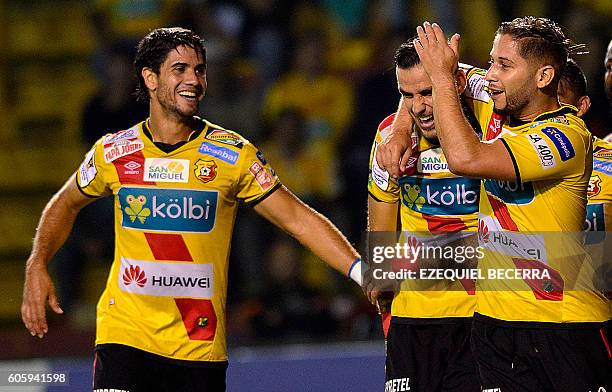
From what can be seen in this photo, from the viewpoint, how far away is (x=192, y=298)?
5.25 metres

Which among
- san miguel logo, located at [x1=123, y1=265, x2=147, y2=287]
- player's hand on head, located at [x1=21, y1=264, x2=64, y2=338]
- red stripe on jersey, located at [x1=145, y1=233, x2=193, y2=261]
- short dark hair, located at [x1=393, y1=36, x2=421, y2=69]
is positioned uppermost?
short dark hair, located at [x1=393, y1=36, x2=421, y2=69]

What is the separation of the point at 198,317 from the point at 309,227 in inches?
25.1

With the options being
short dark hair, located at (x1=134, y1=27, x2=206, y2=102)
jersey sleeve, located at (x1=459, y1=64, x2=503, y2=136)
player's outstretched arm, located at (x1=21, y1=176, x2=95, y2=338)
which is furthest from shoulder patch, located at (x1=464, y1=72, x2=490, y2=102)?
player's outstretched arm, located at (x1=21, y1=176, x2=95, y2=338)

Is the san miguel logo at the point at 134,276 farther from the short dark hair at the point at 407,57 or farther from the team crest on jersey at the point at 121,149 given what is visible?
the short dark hair at the point at 407,57

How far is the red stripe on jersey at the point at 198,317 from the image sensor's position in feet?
17.1

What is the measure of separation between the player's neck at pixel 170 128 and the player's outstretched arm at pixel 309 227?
0.49 m

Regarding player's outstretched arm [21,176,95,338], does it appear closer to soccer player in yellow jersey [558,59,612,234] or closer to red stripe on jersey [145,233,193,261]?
red stripe on jersey [145,233,193,261]

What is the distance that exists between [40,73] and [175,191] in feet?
15.3

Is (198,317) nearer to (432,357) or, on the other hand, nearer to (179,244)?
(179,244)

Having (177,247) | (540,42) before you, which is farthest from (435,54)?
(177,247)

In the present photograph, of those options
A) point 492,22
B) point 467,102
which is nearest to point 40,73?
point 492,22

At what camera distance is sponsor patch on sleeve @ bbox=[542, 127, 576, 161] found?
4.42 m

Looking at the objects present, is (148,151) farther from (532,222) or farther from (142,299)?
(532,222)

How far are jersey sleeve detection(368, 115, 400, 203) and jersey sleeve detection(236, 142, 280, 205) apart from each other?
0.46 meters
